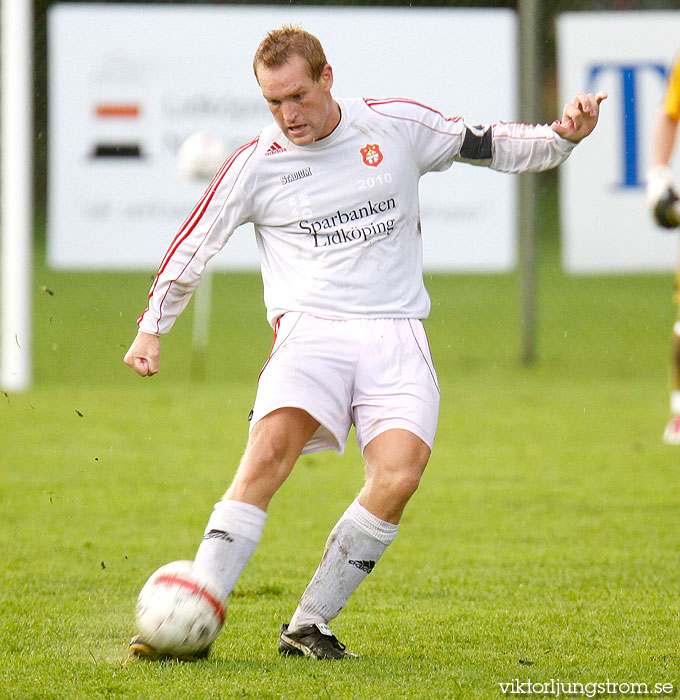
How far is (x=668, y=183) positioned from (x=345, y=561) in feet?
11.4

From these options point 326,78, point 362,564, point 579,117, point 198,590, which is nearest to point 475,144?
point 579,117

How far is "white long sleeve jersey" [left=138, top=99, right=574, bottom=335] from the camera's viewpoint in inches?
153

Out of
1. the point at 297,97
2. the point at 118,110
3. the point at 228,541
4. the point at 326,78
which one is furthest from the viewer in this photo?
the point at 118,110

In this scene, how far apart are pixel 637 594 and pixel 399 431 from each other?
4.65ft

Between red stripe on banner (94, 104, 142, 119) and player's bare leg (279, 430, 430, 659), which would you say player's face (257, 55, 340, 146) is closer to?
player's bare leg (279, 430, 430, 659)

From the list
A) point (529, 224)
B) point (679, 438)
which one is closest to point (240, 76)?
point (529, 224)

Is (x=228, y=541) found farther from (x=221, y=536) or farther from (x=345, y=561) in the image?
(x=345, y=561)

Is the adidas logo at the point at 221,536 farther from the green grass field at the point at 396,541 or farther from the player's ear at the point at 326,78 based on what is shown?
the player's ear at the point at 326,78

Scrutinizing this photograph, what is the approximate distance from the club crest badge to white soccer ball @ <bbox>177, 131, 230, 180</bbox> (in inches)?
286

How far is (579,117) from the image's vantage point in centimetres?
405

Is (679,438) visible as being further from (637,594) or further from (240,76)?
(240,76)

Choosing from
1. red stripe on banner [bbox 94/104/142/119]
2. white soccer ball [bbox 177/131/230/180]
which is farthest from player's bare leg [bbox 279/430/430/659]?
red stripe on banner [bbox 94/104/142/119]

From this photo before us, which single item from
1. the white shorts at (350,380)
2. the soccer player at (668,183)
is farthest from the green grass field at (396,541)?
the white shorts at (350,380)

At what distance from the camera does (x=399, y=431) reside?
3.76 metres
